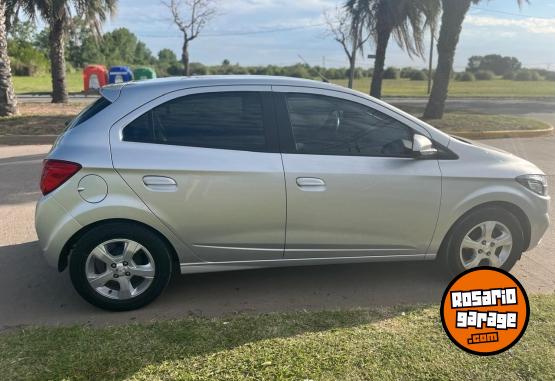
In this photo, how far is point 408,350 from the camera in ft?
9.43

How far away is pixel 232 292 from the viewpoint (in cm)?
379

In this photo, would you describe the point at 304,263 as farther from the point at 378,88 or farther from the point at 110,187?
the point at 378,88

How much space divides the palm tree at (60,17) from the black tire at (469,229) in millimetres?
15462

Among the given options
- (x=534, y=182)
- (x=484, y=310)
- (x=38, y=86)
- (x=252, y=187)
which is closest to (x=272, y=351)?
(x=252, y=187)

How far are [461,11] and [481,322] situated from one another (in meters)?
12.7

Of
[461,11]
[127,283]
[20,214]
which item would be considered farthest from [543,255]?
[461,11]

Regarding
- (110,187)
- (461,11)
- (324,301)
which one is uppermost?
(461,11)

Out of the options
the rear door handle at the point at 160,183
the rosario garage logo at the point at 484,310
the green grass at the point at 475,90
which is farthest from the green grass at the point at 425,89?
the rosario garage logo at the point at 484,310

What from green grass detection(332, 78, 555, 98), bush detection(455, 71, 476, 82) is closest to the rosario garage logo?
green grass detection(332, 78, 555, 98)

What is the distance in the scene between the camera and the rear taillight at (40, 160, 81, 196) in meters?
3.17

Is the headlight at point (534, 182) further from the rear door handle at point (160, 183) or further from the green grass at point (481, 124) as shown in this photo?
the green grass at point (481, 124)

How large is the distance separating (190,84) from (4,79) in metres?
10.8

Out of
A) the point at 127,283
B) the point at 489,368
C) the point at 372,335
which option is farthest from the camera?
the point at 127,283

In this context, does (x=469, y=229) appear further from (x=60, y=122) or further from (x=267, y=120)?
(x=60, y=122)
